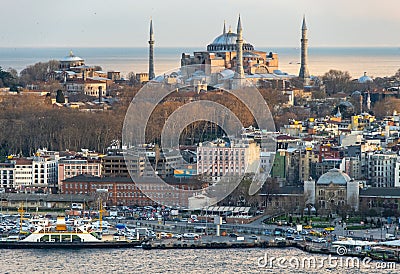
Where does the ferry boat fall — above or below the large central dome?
below

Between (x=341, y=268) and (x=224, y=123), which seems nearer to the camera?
(x=341, y=268)

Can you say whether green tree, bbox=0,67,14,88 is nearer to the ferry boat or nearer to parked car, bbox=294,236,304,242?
the ferry boat

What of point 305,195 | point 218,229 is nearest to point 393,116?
point 305,195

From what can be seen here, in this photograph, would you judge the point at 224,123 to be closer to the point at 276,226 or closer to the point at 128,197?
the point at 128,197

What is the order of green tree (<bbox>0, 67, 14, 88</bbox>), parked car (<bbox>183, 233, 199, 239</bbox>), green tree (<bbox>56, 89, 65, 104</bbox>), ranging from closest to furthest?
parked car (<bbox>183, 233, 199, 239</bbox>) → green tree (<bbox>56, 89, 65, 104</bbox>) → green tree (<bbox>0, 67, 14, 88</bbox>)

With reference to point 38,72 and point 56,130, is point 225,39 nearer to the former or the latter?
point 38,72

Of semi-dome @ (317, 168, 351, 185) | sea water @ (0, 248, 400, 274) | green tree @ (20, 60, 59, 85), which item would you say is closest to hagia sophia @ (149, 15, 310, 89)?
green tree @ (20, 60, 59, 85)

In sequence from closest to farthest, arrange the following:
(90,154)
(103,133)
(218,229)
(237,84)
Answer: (218,229) → (90,154) → (103,133) → (237,84)
